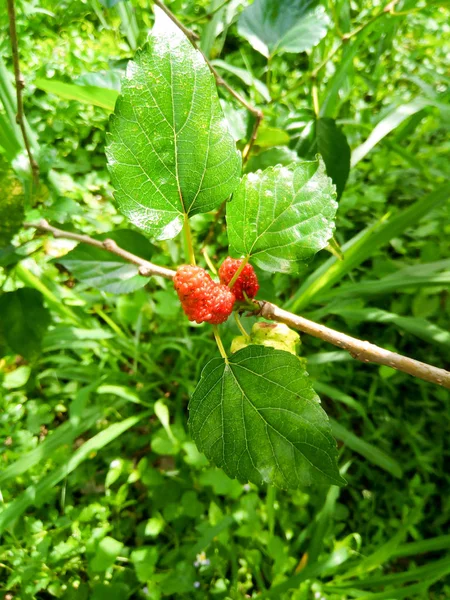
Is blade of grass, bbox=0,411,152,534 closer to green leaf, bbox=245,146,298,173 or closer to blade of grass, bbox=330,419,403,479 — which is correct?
blade of grass, bbox=330,419,403,479

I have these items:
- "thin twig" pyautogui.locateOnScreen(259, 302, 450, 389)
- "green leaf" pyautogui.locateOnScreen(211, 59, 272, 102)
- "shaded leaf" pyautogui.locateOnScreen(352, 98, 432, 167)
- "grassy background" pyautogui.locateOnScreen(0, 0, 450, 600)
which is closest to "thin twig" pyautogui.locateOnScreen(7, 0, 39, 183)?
"grassy background" pyautogui.locateOnScreen(0, 0, 450, 600)

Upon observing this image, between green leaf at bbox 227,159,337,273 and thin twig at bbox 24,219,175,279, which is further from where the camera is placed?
thin twig at bbox 24,219,175,279

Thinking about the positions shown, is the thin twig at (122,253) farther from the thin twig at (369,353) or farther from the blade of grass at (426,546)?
the blade of grass at (426,546)

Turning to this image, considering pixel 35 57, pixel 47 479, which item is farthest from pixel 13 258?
pixel 35 57

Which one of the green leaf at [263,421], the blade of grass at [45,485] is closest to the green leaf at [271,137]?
the green leaf at [263,421]

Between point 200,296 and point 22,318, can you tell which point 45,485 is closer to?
point 22,318

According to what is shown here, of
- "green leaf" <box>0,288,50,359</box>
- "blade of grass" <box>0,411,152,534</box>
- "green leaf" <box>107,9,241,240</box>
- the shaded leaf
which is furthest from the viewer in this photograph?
the shaded leaf
